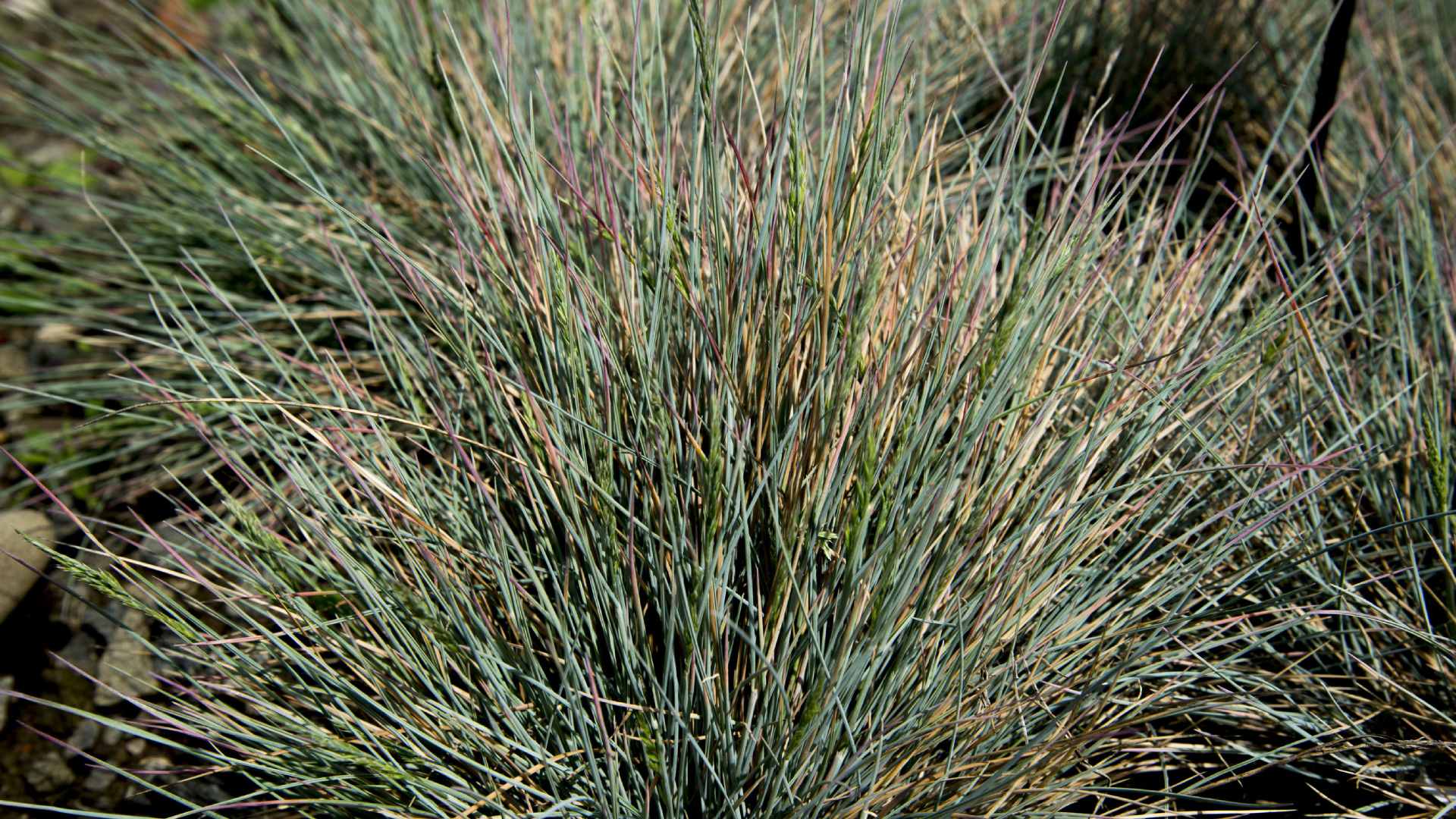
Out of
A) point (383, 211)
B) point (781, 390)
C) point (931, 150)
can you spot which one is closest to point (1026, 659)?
point (781, 390)

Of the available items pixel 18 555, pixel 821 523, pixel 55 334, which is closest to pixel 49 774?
pixel 18 555

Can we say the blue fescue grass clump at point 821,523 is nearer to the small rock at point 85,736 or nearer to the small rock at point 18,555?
the small rock at point 85,736

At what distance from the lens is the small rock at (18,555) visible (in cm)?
203

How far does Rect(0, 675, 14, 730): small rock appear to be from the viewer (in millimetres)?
2013

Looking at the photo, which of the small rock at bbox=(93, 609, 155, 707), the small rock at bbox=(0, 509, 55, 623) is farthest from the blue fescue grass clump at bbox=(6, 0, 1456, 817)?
the small rock at bbox=(0, 509, 55, 623)

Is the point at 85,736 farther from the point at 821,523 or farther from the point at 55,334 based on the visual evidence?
the point at 821,523

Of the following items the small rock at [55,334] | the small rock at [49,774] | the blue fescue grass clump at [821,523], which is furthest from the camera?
the small rock at [55,334]

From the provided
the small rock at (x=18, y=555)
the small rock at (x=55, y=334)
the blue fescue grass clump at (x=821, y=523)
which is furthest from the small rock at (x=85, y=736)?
the small rock at (x=55, y=334)

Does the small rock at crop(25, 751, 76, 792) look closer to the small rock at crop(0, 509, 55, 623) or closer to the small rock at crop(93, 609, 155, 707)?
the small rock at crop(93, 609, 155, 707)

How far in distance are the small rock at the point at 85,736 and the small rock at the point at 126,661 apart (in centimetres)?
5

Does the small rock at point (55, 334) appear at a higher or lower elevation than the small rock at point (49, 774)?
higher

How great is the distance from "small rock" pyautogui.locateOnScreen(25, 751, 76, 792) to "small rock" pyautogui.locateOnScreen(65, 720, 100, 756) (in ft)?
0.10

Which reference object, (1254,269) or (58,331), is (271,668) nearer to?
(58,331)

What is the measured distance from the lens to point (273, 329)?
7.61ft
